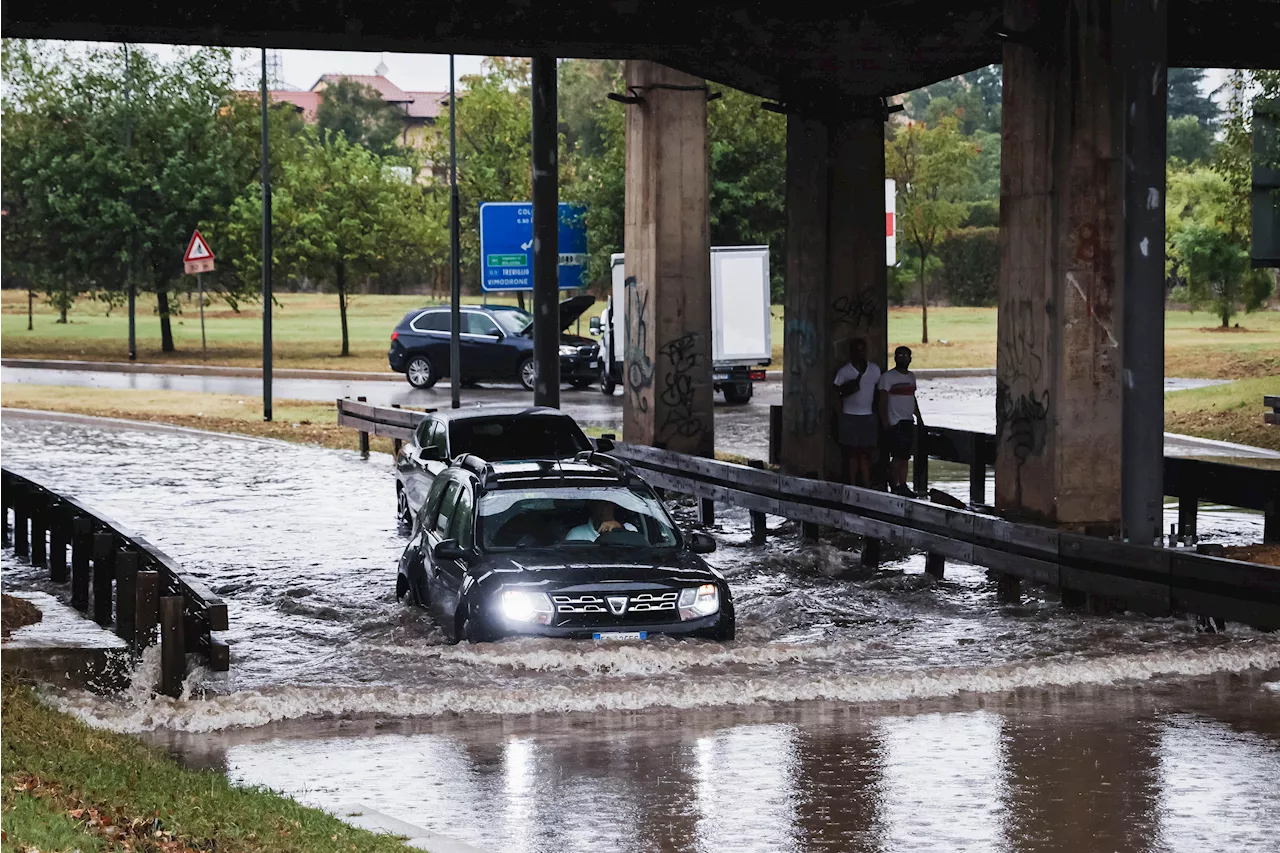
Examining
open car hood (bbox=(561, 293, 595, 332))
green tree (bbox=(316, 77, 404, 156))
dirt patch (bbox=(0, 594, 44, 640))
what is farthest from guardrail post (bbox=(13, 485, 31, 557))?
green tree (bbox=(316, 77, 404, 156))

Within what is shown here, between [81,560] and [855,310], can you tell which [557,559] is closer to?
[81,560]

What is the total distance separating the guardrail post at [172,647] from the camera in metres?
11.8

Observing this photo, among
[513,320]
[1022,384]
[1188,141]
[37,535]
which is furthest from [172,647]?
[1188,141]

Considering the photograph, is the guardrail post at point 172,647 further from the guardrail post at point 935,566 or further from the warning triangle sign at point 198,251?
the warning triangle sign at point 198,251

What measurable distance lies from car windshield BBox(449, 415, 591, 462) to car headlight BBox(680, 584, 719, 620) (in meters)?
6.80

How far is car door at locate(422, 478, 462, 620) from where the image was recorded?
44.7ft

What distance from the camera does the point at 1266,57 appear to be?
73.9 ft

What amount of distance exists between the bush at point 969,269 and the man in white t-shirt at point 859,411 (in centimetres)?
6686

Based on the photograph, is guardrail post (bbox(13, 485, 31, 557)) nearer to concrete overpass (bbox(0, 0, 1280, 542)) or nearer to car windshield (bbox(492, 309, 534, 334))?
concrete overpass (bbox(0, 0, 1280, 542))

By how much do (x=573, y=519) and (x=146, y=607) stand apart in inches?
123

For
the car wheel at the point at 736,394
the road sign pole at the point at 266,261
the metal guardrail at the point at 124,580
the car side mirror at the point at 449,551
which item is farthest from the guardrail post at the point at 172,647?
the car wheel at the point at 736,394

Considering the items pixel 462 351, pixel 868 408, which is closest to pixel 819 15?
pixel 868 408

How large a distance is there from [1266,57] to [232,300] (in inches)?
1791

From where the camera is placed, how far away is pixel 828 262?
23234mm
